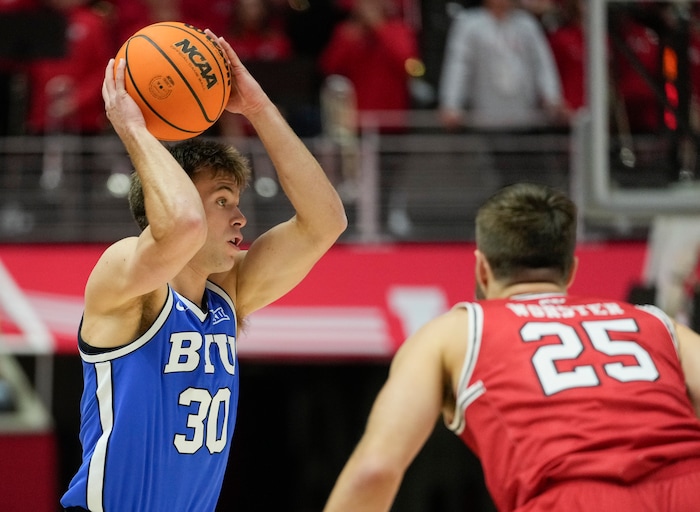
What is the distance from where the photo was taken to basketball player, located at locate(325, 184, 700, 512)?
2951 millimetres

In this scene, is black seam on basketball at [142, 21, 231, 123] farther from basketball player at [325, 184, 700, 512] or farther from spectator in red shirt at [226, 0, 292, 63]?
spectator in red shirt at [226, 0, 292, 63]

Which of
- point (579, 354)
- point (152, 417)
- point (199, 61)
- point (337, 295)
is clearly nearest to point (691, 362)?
point (579, 354)

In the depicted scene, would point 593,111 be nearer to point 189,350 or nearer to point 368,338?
point 368,338

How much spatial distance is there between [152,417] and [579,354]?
130 centimetres

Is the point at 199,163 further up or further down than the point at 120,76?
further down

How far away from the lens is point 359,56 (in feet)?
32.3

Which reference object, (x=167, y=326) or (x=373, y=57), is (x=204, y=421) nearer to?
(x=167, y=326)

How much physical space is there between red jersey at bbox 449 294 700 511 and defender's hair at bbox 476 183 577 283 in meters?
0.19

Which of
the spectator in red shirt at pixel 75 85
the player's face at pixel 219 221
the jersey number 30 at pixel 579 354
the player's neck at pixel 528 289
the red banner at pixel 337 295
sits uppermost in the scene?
the player's face at pixel 219 221

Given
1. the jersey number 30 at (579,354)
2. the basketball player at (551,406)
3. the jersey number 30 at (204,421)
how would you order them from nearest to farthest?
the basketball player at (551,406) < the jersey number 30 at (579,354) < the jersey number 30 at (204,421)

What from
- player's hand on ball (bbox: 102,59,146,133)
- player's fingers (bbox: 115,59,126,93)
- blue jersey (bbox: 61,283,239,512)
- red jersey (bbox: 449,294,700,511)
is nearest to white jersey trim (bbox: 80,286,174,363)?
blue jersey (bbox: 61,283,239,512)

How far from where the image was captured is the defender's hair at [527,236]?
11.2ft

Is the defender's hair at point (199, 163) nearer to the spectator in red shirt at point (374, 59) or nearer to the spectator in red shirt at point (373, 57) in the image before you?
the spectator in red shirt at point (374, 59)

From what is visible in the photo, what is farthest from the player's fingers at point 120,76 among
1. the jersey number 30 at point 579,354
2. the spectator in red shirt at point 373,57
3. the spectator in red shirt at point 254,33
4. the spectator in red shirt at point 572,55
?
the spectator in red shirt at point 572,55
